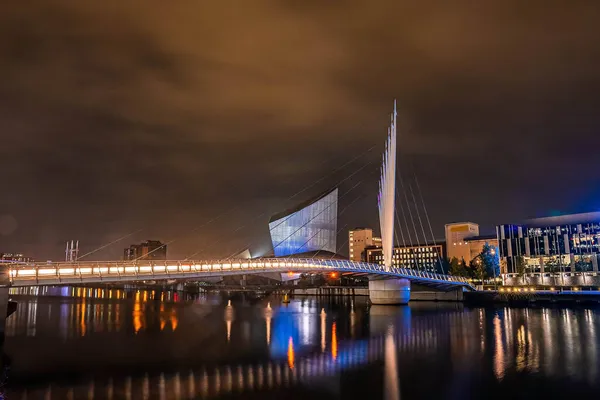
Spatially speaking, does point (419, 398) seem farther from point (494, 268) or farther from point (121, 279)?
point (494, 268)

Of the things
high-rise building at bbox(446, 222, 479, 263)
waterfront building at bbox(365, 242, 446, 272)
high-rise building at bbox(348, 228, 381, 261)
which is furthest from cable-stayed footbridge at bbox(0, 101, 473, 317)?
high-rise building at bbox(348, 228, 381, 261)

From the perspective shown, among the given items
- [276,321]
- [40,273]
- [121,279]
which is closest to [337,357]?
[121,279]

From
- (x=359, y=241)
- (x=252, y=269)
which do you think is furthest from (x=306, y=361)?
(x=359, y=241)

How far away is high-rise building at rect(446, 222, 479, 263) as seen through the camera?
120750mm

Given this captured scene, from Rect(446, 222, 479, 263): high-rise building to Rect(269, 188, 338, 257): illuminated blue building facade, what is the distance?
43.0m

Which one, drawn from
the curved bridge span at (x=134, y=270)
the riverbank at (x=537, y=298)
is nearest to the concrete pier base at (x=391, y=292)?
the riverbank at (x=537, y=298)

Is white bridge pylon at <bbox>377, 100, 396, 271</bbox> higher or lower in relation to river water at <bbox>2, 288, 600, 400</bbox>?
higher

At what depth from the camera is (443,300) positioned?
58.3 meters

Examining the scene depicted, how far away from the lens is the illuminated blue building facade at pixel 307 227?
297 ft

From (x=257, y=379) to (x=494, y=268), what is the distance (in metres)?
84.7

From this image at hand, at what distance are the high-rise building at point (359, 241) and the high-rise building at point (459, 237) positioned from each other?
26687mm

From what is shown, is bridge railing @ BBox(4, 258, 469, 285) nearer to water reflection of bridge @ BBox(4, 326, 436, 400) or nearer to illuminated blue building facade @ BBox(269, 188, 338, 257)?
water reflection of bridge @ BBox(4, 326, 436, 400)

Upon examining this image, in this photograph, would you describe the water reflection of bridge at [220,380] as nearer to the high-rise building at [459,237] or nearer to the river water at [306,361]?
the river water at [306,361]

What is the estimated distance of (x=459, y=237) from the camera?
4857 inches
